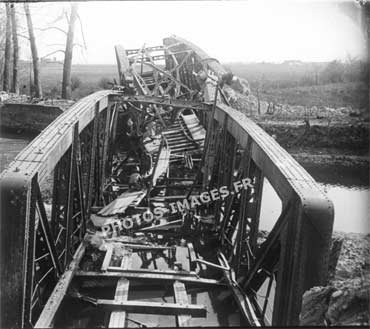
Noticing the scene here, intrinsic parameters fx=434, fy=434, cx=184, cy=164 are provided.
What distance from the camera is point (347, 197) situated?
1716cm

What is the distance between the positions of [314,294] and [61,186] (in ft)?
12.6

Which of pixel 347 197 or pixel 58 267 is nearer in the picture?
pixel 58 267

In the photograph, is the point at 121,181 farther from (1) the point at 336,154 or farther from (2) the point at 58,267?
(1) the point at 336,154

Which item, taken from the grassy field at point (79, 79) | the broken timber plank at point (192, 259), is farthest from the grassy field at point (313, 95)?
the broken timber plank at point (192, 259)

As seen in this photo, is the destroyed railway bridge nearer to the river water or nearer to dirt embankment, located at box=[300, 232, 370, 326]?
dirt embankment, located at box=[300, 232, 370, 326]

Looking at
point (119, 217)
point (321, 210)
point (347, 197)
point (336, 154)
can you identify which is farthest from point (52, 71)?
point (321, 210)

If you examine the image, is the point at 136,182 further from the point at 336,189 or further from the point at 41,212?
the point at 336,189

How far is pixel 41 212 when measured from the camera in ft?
15.2

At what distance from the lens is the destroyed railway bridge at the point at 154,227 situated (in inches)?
158

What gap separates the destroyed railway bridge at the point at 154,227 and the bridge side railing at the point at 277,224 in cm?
1

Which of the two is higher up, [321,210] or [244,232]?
[321,210]

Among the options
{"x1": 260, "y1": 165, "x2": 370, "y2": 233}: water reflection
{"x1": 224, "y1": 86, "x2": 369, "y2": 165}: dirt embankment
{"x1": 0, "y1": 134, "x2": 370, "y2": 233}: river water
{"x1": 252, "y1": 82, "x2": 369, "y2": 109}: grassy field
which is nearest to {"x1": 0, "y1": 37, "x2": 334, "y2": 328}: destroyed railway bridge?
{"x1": 260, "y1": 165, "x2": 370, "y2": 233}: water reflection

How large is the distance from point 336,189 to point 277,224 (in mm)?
14786

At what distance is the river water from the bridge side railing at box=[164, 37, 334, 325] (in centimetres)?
530
